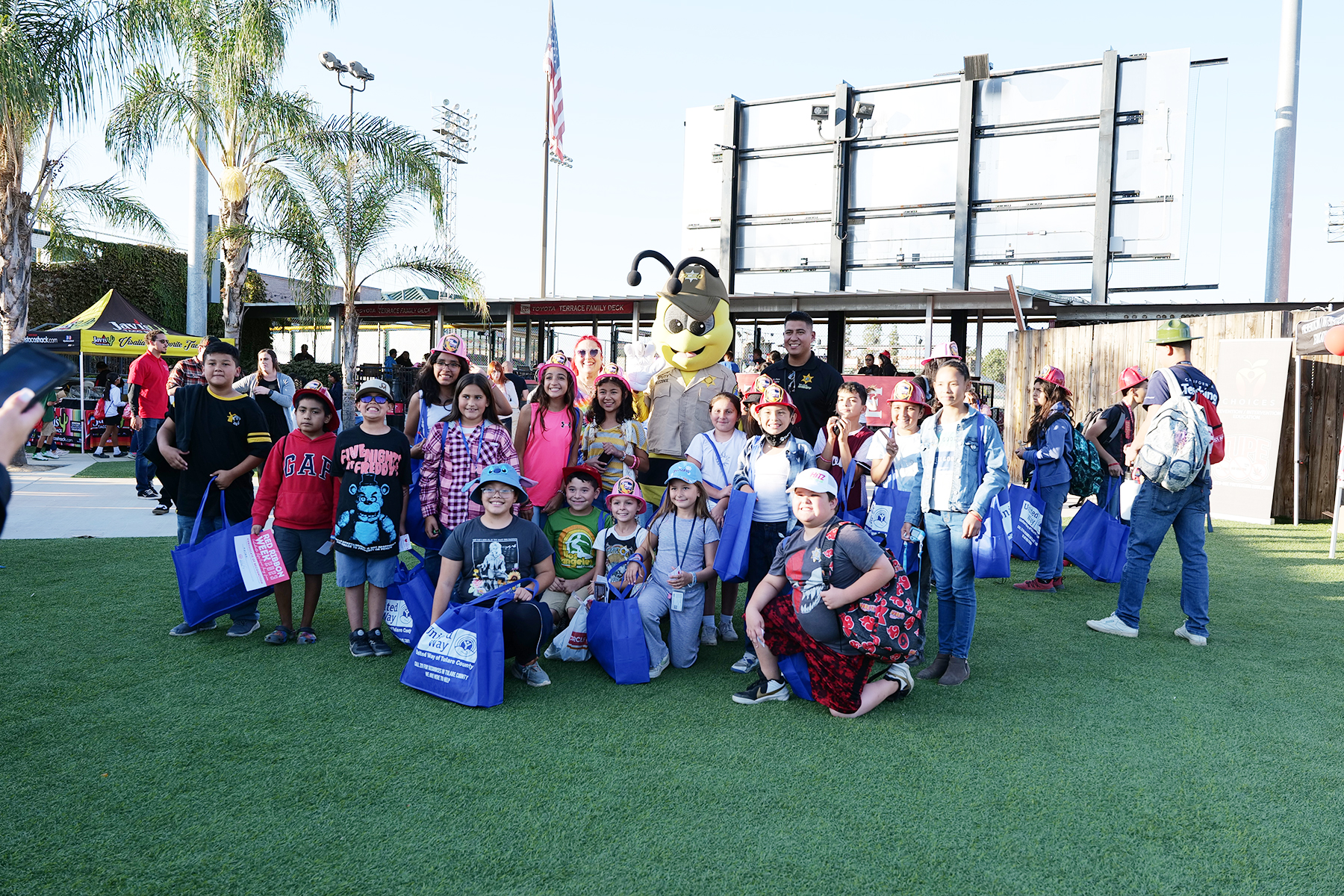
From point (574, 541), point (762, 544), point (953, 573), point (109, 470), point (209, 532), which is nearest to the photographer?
point (953, 573)

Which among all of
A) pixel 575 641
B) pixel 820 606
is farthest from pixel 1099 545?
pixel 575 641

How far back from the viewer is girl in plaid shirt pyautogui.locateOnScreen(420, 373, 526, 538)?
486 centimetres

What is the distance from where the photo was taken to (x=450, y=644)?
4.02 m

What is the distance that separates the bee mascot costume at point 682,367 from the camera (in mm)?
5477

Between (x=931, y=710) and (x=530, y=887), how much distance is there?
2233mm

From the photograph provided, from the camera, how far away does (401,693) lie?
4.10m

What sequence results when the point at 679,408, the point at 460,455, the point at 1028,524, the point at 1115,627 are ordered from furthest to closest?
the point at 1028,524
the point at 679,408
the point at 1115,627
the point at 460,455

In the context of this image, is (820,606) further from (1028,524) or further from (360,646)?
(1028,524)

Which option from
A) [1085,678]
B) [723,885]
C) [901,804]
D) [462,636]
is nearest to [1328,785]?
[1085,678]

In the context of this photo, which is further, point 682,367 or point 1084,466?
point 1084,466

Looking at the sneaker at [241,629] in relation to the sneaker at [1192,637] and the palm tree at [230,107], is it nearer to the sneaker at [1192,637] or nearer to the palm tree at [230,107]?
the sneaker at [1192,637]

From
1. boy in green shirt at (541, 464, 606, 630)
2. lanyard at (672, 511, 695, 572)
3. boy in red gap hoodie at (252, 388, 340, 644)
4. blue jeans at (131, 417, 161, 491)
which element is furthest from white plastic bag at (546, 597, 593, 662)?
blue jeans at (131, 417, 161, 491)

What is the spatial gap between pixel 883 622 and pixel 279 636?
10.8 ft

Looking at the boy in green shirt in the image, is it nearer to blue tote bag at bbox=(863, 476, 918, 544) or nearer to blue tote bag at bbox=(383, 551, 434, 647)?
blue tote bag at bbox=(383, 551, 434, 647)
